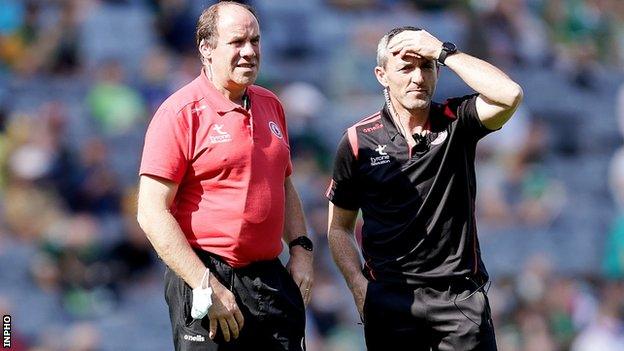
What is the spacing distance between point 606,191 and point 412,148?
905cm

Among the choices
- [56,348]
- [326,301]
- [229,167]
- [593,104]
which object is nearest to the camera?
[229,167]

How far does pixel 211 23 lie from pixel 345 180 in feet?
3.53

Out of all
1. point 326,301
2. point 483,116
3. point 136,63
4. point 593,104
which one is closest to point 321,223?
point 326,301

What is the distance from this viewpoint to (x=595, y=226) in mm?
13789

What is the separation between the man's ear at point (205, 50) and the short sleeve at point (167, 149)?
36 cm

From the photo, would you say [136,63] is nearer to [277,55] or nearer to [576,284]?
[277,55]

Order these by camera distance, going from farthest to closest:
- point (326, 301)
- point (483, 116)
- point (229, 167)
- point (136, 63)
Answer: point (136, 63)
point (326, 301)
point (483, 116)
point (229, 167)

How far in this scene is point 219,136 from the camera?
17.3 feet

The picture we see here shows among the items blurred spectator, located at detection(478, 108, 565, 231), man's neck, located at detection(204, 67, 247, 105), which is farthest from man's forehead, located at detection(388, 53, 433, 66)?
blurred spectator, located at detection(478, 108, 565, 231)

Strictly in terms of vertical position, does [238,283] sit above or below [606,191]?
above

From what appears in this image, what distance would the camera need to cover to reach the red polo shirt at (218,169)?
5227 millimetres

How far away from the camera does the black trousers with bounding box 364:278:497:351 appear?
5711 mm

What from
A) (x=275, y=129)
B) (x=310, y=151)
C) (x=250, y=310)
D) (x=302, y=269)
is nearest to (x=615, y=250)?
(x=310, y=151)

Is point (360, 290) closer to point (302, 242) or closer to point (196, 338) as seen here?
point (302, 242)
